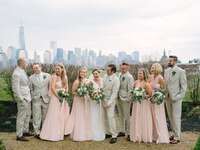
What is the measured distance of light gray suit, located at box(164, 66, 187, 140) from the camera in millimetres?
9789

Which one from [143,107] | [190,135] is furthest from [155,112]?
[190,135]

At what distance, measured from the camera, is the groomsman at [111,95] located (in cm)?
989

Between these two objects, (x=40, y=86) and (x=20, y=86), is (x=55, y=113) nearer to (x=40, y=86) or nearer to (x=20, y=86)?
(x=40, y=86)

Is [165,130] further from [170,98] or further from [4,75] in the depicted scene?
[4,75]

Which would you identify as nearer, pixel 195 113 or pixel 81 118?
pixel 81 118

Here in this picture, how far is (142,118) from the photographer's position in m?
9.85

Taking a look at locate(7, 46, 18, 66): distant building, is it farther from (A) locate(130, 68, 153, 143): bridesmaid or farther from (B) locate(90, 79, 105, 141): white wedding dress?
(A) locate(130, 68, 153, 143): bridesmaid

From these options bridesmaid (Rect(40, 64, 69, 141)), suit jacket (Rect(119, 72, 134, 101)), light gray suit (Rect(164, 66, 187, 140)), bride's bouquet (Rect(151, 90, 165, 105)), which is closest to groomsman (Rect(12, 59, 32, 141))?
bridesmaid (Rect(40, 64, 69, 141))

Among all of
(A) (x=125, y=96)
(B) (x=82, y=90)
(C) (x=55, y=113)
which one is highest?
(B) (x=82, y=90)

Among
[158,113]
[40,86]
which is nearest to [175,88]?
[158,113]

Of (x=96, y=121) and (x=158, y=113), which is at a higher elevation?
(x=158, y=113)

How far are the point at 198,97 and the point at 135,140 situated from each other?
8.53m

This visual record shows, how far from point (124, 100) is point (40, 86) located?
2.33 meters

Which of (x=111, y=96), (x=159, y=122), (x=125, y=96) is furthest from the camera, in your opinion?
(x=125, y=96)
